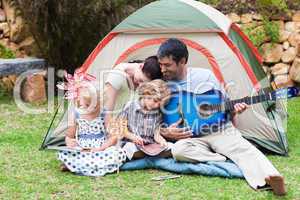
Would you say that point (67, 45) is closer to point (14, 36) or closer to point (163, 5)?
point (14, 36)

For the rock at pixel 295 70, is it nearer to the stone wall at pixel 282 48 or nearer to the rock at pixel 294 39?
the stone wall at pixel 282 48

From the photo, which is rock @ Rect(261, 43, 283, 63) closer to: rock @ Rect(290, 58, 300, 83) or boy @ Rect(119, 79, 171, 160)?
rock @ Rect(290, 58, 300, 83)

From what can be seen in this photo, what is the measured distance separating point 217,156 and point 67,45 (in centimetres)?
371

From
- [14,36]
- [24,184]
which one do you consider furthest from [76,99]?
[14,36]

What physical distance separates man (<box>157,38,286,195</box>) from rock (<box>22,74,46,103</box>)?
2851mm

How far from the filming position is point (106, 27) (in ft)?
24.3

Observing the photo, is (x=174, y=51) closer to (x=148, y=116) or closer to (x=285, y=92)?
(x=148, y=116)

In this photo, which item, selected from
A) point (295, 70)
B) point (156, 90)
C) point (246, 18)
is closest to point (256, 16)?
point (246, 18)

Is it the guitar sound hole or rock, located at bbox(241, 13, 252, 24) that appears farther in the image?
rock, located at bbox(241, 13, 252, 24)

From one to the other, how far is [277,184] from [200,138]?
34.0 inches

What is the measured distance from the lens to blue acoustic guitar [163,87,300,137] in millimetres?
4344

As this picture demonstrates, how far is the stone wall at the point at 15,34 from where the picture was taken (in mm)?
7730

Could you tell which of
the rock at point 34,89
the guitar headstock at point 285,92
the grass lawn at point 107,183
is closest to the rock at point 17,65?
the rock at point 34,89

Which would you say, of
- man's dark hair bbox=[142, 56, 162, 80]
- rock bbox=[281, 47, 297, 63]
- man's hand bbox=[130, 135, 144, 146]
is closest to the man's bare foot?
man's hand bbox=[130, 135, 144, 146]
